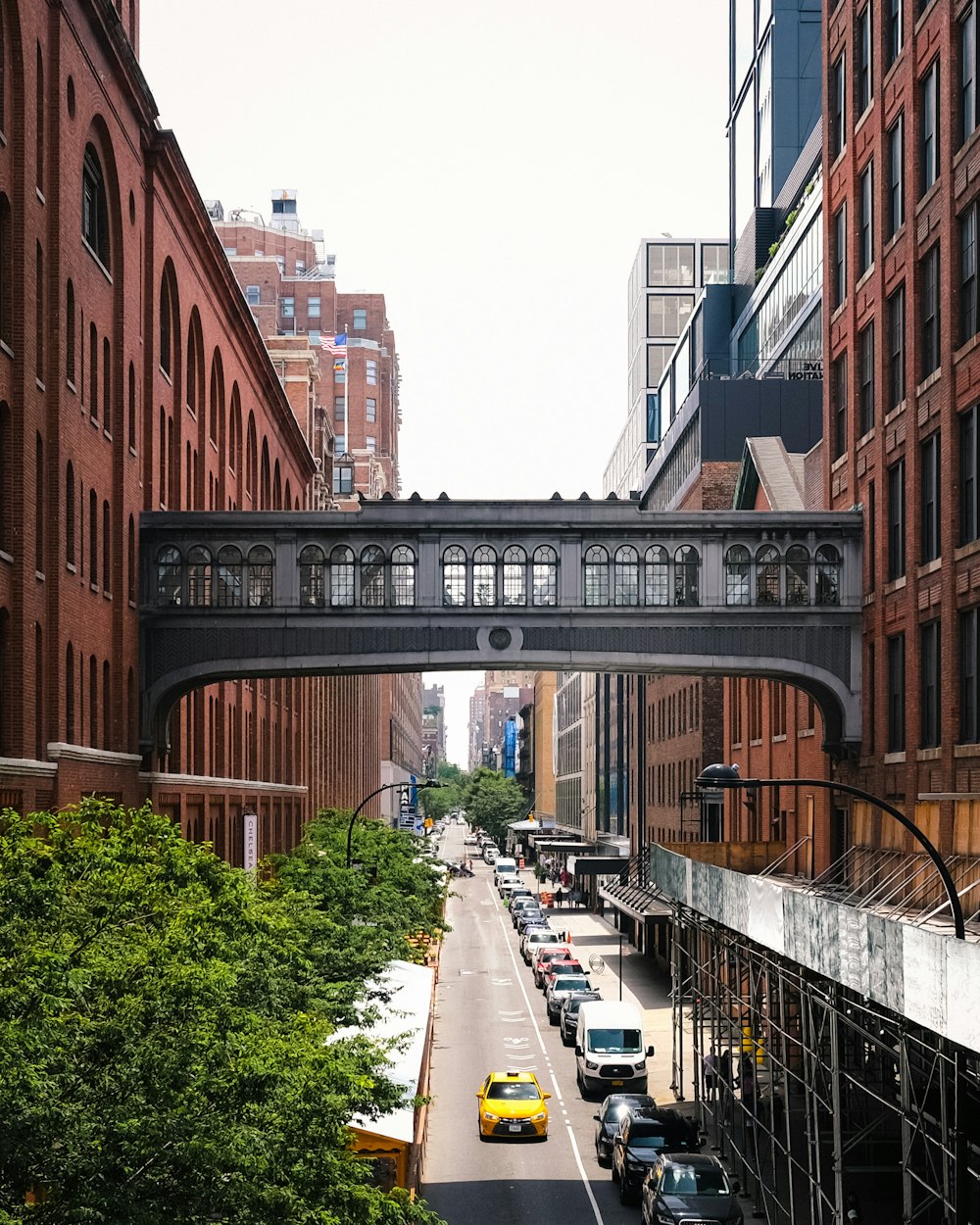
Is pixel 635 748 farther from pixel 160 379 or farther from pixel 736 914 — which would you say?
pixel 736 914

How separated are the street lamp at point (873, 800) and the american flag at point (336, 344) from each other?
450ft

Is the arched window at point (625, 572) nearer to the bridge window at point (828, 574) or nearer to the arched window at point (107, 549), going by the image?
the bridge window at point (828, 574)

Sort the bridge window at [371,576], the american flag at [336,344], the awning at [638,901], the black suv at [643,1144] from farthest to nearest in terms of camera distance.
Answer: the american flag at [336,344] → the awning at [638,901] → the bridge window at [371,576] → the black suv at [643,1144]

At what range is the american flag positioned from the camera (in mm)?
170250

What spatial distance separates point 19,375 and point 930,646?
2017cm

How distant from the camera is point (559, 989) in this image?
219 ft

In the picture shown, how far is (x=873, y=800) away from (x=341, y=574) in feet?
91.8

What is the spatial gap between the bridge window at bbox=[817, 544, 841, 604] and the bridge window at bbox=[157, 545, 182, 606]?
16.8 metres

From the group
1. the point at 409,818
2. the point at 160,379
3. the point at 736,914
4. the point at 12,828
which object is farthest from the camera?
the point at 409,818

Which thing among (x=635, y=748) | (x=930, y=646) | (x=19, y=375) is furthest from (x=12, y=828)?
(x=635, y=748)

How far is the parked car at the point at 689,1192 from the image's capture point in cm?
3133

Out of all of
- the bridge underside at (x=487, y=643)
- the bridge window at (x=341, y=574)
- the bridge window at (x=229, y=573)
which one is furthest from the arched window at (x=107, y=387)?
the bridge window at (x=341, y=574)

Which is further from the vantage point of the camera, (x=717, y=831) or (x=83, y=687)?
(x=717, y=831)

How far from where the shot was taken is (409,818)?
15838 cm
